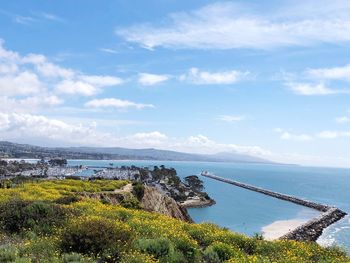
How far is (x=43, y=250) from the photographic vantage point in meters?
10.9

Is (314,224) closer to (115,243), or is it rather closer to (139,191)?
(139,191)

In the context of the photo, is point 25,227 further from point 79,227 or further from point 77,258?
point 77,258

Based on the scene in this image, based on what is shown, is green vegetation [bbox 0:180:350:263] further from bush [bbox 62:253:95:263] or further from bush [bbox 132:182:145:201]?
bush [bbox 132:182:145:201]

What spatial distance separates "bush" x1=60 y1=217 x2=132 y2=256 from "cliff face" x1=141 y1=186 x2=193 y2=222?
29512 mm

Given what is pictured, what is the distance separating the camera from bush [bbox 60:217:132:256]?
1089 centimetres

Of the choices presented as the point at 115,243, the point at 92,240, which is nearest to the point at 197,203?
the point at 115,243

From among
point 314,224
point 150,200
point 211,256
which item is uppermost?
point 211,256

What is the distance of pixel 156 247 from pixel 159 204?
3449 centimetres

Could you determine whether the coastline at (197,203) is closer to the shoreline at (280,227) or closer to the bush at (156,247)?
the shoreline at (280,227)

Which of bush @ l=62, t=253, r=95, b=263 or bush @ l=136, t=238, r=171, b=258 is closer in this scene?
bush @ l=62, t=253, r=95, b=263

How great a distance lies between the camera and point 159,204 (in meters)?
45.8

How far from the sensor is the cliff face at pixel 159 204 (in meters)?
43.3

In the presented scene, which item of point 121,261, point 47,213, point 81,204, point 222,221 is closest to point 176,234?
point 121,261

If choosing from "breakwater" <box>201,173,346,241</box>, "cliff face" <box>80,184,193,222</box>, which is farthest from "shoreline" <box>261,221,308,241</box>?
"cliff face" <box>80,184,193,222</box>
